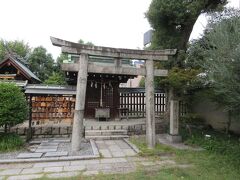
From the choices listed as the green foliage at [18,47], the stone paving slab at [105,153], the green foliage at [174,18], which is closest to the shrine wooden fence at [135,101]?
the green foliage at [174,18]

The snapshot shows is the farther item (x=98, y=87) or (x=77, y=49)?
(x=98, y=87)

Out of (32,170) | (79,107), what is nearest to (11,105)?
(79,107)

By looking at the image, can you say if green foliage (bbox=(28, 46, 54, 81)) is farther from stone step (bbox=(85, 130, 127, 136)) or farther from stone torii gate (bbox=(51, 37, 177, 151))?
stone torii gate (bbox=(51, 37, 177, 151))

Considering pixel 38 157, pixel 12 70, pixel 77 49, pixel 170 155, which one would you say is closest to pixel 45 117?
pixel 38 157

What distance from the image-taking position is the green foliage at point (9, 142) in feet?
25.9

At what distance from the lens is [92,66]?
8.09 m

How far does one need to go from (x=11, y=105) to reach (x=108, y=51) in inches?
159

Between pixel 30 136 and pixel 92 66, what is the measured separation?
4305 millimetres

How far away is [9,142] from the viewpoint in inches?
323

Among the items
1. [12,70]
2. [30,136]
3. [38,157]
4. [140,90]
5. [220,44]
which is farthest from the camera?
[12,70]

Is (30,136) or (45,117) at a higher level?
(45,117)

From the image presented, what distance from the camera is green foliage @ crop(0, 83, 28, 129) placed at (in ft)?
26.3

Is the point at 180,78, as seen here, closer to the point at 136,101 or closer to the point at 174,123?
the point at 174,123

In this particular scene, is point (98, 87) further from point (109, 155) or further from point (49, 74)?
point (49, 74)
